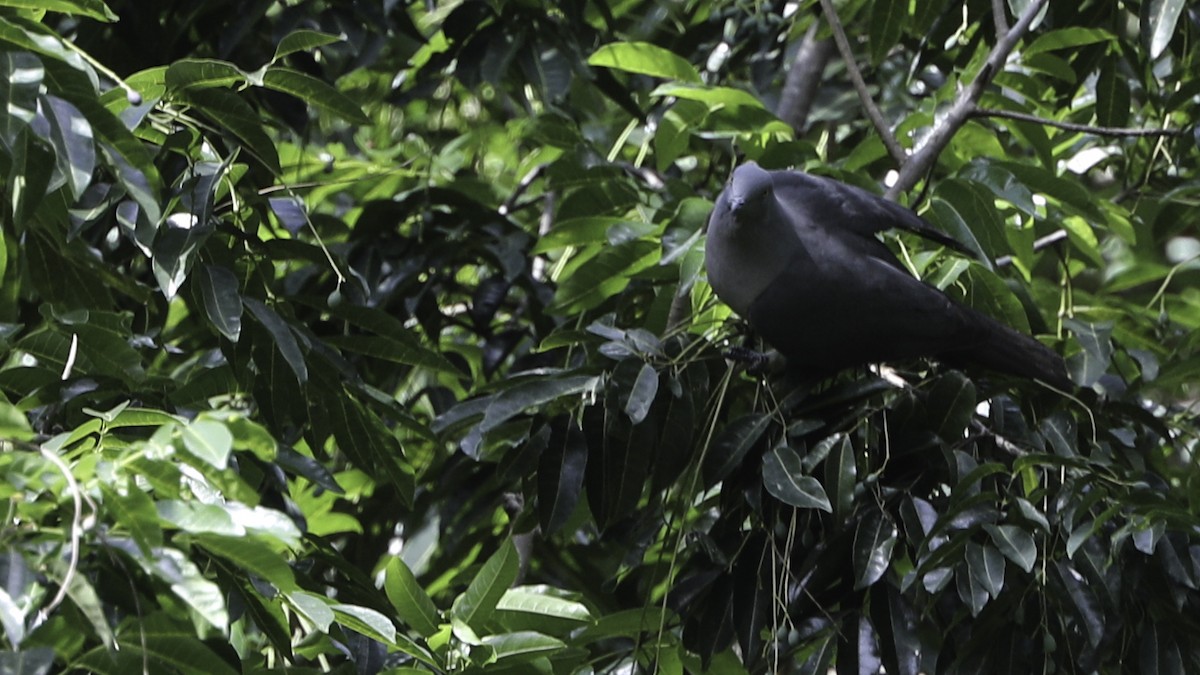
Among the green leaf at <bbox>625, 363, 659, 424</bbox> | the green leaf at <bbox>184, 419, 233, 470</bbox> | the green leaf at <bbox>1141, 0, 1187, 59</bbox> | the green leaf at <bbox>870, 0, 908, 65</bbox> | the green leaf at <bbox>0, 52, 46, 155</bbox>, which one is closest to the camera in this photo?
the green leaf at <bbox>184, 419, 233, 470</bbox>

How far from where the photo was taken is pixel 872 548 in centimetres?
211

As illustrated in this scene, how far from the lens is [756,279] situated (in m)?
2.55

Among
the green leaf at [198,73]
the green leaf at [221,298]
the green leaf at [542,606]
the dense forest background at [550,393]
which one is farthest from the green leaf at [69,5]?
the green leaf at [542,606]

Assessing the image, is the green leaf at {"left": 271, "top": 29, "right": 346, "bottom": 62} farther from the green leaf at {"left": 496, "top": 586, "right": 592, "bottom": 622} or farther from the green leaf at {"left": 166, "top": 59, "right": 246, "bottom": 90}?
the green leaf at {"left": 496, "top": 586, "right": 592, "bottom": 622}

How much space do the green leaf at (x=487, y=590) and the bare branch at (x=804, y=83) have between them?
2.05 metres

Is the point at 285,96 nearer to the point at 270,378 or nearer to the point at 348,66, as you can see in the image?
the point at 348,66

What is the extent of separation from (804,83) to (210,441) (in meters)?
2.76

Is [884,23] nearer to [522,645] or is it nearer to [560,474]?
[560,474]

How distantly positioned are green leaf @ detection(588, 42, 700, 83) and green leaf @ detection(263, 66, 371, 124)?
923 mm

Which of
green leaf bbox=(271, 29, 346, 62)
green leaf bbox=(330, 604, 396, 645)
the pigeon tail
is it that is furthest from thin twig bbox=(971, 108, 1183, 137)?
green leaf bbox=(330, 604, 396, 645)

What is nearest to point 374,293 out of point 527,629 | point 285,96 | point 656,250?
point 285,96

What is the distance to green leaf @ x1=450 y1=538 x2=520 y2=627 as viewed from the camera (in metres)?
2.03

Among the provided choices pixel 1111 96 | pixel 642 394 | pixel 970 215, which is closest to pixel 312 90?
pixel 642 394

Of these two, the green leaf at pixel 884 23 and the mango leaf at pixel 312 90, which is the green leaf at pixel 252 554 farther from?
the green leaf at pixel 884 23
